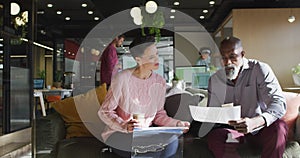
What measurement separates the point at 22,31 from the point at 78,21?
2800mm

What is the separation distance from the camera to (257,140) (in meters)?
2.09

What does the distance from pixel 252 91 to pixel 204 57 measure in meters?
2.57

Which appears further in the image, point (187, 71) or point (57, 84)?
point (57, 84)

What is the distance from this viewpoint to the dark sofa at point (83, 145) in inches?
84.8

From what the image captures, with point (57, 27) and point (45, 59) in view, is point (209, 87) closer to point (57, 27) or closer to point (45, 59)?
point (45, 59)

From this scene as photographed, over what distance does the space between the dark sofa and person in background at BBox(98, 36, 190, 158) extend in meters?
0.17

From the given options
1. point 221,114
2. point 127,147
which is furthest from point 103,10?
point 221,114

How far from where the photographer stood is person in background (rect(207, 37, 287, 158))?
76.9 inches

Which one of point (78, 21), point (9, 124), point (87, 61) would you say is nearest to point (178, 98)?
point (9, 124)

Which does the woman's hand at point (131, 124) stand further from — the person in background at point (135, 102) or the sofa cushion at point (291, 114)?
the sofa cushion at point (291, 114)

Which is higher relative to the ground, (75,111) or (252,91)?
(252,91)

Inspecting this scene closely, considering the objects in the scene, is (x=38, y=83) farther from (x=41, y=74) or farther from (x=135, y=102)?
(x=135, y=102)

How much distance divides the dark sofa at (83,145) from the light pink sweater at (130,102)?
0.19 metres

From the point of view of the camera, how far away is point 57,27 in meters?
6.64
